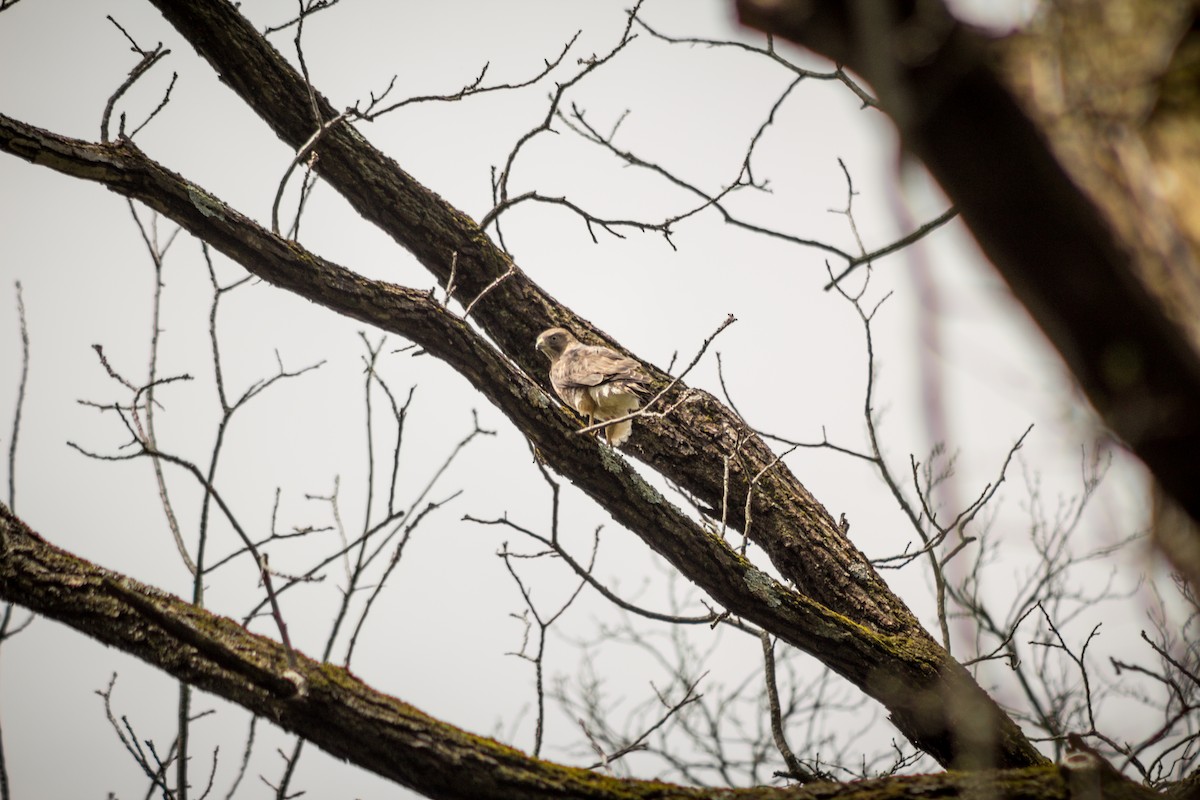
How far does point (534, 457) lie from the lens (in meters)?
3.52

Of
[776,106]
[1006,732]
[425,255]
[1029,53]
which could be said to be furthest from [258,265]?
[1006,732]

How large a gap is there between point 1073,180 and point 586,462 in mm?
2694

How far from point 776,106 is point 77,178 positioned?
2.70m

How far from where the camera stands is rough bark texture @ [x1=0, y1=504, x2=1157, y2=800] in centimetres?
216

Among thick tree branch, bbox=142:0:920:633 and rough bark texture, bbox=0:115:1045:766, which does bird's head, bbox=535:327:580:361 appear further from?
rough bark texture, bbox=0:115:1045:766

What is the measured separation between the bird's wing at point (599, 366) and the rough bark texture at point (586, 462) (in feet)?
4.04

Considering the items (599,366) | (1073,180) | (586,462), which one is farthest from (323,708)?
(599,366)

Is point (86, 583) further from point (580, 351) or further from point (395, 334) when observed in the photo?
point (580, 351)

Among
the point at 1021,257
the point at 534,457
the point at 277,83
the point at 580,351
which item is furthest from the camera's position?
the point at 580,351

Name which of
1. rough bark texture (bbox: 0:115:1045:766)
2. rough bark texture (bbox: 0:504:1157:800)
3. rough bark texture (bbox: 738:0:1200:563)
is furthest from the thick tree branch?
rough bark texture (bbox: 738:0:1200:563)

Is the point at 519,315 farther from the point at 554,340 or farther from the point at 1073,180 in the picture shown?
the point at 1073,180

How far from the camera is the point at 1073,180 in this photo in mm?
787

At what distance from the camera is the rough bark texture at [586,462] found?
3.14m

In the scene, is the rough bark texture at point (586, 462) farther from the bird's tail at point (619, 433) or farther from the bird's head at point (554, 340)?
the bird's head at point (554, 340)
